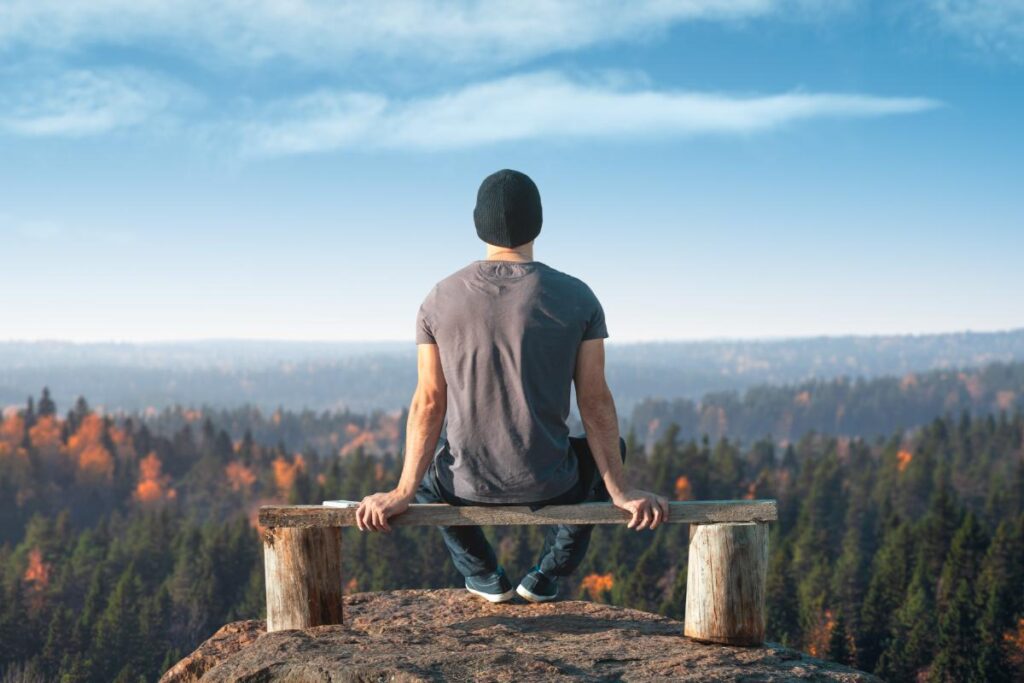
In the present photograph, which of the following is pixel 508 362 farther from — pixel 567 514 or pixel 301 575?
pixel 301 575

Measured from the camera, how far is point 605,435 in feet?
25.9

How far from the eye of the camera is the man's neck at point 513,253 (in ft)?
26.0

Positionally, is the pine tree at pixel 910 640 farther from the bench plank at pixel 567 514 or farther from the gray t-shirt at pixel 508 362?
the gray t-shirt at pixel 508 362

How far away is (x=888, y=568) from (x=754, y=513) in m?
97.0

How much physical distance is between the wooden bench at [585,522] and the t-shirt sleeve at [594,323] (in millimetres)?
1375

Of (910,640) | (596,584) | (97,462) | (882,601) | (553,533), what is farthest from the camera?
(97,462)

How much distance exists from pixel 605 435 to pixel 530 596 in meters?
2.56

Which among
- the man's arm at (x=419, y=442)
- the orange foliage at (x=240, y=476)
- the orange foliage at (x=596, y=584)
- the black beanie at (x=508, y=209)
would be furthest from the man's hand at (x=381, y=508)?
the orange foliage at (x=240, y=476)

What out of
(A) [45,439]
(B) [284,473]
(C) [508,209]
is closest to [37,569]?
(B) [284,473]

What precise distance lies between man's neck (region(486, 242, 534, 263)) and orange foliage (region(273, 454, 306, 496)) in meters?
174

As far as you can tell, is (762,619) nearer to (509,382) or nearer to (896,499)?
(509,382)

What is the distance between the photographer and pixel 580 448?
849cm

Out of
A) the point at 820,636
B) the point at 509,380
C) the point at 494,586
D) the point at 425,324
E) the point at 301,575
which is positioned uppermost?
the point at 425,324

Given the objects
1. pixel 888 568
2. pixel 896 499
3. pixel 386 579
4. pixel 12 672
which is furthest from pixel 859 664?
pixel 12 672
